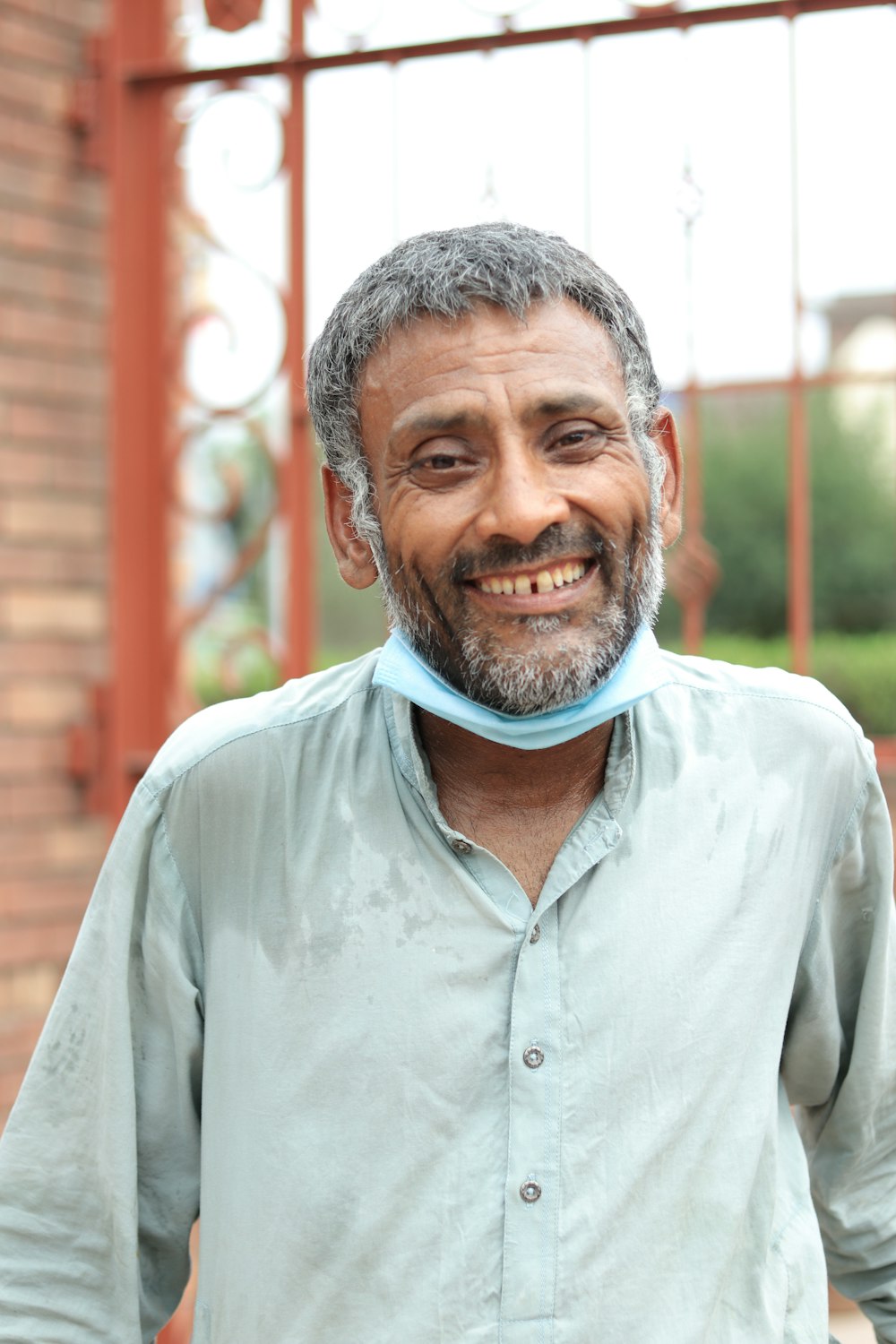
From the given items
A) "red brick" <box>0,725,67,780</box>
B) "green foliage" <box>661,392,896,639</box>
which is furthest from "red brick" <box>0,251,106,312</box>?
"green foliage" <box>661,392,896,639</box>

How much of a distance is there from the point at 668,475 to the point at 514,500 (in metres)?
0.34

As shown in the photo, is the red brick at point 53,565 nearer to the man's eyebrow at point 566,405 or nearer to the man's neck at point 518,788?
the man's neck at point 518,788

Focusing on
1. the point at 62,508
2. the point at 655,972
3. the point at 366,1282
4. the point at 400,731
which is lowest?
the point at 366,1282

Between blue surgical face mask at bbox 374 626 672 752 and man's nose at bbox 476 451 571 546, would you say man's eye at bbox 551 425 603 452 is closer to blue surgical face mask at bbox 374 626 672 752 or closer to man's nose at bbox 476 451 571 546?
man's nose at bbox 476 451 571 546

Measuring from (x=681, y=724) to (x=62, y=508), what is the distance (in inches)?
71.2

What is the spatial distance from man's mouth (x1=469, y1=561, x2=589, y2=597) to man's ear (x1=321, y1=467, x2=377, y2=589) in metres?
0.26

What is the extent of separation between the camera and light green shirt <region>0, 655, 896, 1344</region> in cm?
162

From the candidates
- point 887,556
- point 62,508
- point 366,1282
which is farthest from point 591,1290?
point 887,556

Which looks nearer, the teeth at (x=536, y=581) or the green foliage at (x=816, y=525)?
the teeth at (x=536, y=581)

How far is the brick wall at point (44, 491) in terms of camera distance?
10.2 ft

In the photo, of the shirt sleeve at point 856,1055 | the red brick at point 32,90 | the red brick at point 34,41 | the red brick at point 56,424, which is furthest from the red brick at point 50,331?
the shirt sleeve at point 856,1055

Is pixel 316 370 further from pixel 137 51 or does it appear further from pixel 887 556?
pixel 887 556

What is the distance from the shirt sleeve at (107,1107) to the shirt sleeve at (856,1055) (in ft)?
2.43

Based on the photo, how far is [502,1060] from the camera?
5.39ft
